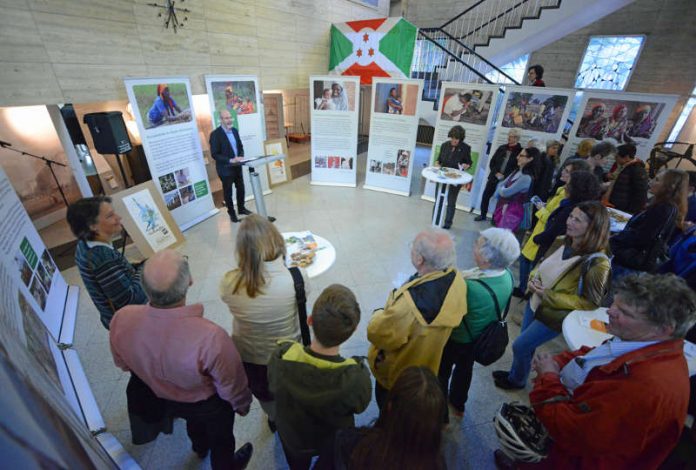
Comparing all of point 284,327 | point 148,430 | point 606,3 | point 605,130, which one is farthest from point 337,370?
point 606,3

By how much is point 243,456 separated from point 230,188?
4.10 meters

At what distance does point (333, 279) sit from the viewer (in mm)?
3947

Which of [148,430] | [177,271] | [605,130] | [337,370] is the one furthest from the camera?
[605,130]

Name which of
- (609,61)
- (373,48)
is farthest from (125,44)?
(609,61)

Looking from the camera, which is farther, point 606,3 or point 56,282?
point 606,3

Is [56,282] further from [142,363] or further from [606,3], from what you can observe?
[606,3]

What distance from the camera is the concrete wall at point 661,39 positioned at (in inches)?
290

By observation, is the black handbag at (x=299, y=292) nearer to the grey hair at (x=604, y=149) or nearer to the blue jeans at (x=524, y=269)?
the blue jeans at (x=524, y=269)

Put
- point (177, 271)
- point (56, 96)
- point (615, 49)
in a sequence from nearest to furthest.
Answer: point (177, 271), point (56, 96), point (615, 49)

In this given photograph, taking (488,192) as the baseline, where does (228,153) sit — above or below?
above

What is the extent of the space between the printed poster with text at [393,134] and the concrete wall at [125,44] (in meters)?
2.27

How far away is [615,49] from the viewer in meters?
8.16

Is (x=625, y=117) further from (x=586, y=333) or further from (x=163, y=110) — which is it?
(x=163, y=110)

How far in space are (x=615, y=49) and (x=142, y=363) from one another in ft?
38.5
